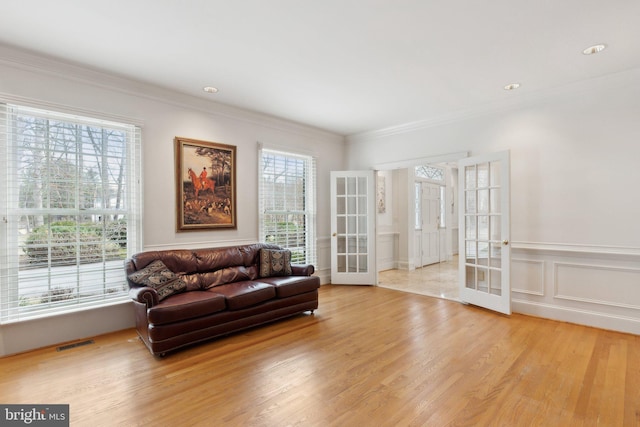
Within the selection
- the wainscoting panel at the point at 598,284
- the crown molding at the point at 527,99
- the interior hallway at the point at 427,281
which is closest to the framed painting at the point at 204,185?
the crown molding at the point at 527,99

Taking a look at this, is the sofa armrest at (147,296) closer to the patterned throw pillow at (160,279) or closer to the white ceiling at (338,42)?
the patterned throw pillow at (160,279)

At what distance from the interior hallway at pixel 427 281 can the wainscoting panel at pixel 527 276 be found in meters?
0.87

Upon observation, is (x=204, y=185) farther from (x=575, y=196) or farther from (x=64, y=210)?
(x=575, y=196)

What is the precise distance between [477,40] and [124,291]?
4.44m

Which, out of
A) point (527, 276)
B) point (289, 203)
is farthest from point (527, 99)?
point (289, 203)

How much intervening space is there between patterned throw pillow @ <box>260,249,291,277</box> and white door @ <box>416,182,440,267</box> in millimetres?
→ 4152

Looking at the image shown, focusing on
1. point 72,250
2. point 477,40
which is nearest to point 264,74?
point 477,40

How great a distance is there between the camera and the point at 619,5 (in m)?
2.32

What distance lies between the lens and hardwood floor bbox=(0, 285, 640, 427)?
205 cm

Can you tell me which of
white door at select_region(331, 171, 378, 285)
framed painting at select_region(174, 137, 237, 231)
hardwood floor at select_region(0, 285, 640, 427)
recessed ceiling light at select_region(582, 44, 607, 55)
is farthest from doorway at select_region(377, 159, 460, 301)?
framed painting at select_region(174, 137, 237, 231)

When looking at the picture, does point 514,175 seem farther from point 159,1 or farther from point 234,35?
point 159,1

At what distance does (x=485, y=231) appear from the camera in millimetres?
4230

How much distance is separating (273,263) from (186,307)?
Result: 4.68 feet

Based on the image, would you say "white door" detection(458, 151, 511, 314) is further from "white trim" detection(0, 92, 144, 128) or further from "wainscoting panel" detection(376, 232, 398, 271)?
"white trim" detection(0, 92, 144, 128)
